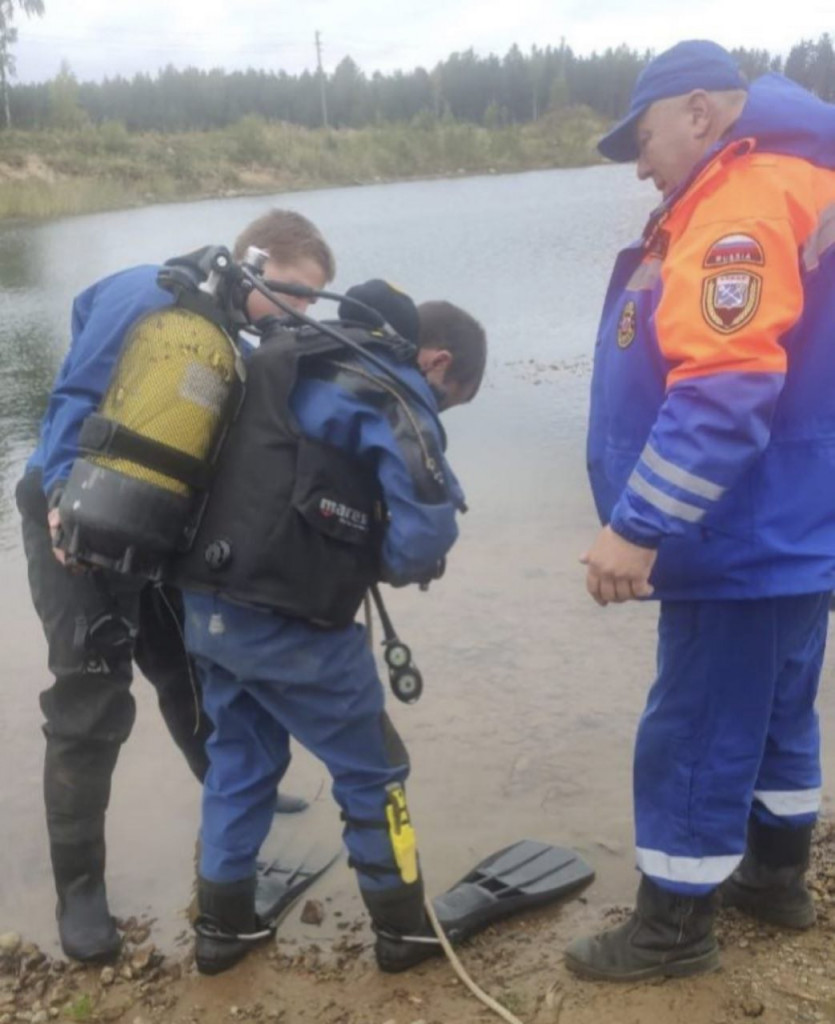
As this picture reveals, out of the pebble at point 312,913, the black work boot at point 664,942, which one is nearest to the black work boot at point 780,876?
the black work boot at point 664,942

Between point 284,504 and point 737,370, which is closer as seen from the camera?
point 737,370

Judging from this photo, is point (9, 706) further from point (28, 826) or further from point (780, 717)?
point (780, 717)

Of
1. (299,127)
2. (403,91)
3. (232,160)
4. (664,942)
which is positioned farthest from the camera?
(403,91)

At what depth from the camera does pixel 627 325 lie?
8.87ft

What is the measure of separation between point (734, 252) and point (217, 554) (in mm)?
1266

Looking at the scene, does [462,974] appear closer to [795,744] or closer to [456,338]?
[795,744]

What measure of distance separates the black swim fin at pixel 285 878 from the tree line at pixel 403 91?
264 ft

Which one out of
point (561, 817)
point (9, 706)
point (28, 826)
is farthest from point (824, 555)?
point (9, 706)

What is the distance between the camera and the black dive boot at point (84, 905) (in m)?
3.21

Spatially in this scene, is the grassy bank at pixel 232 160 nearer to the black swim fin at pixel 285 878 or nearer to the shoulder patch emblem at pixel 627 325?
the black swim fin at pixel 285 878

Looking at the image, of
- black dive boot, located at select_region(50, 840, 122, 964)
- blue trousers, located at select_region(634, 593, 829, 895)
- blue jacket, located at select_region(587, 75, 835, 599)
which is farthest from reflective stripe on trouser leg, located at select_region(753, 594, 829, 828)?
black dive boot, located at select_region(50, 840, 122, 964)

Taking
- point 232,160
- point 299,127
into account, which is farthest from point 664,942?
point 299,127

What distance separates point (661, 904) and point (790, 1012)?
0.35 meters

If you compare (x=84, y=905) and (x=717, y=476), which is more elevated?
(x=717, y=476)
